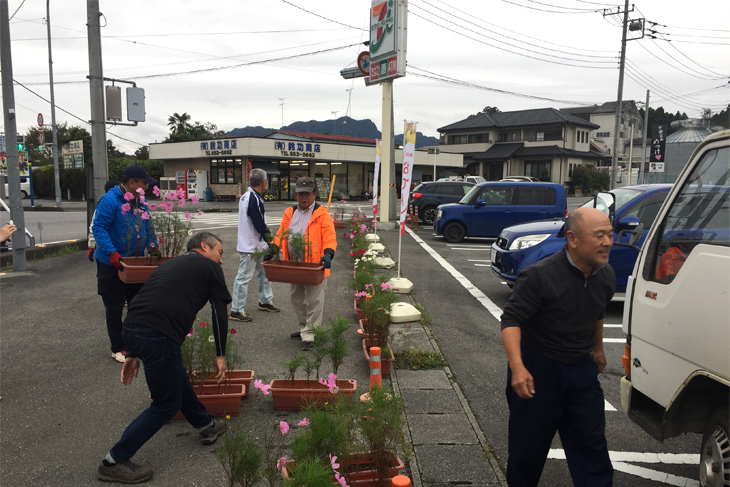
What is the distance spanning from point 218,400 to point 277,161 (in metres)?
34.6

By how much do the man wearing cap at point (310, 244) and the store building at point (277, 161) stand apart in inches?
1105

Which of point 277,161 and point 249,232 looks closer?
point 249,232

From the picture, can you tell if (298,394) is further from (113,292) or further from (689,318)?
(689,318)

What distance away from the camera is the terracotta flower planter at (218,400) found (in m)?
3.98

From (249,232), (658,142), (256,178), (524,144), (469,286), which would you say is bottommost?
(469,286)

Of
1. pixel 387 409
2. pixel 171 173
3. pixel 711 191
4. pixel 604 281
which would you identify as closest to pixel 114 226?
pixel 387 409

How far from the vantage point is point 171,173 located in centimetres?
3988

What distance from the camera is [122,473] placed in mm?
3225

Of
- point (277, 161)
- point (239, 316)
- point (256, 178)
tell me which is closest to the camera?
point (256, 178)

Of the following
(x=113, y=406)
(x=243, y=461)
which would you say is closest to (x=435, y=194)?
(x=113, y=406)

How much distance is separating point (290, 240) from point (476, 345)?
8.61 ft

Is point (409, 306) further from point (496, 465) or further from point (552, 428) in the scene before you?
point (552, 428)

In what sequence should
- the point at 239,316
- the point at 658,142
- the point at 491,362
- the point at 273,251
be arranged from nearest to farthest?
the point at 273,251 → the point at 491,362 → the point at 239,316 → the point at 658,142

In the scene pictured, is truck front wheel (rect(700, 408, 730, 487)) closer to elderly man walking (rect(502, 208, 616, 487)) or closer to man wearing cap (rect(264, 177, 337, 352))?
elderly man walking (rect(502, 208, 616, 487))
